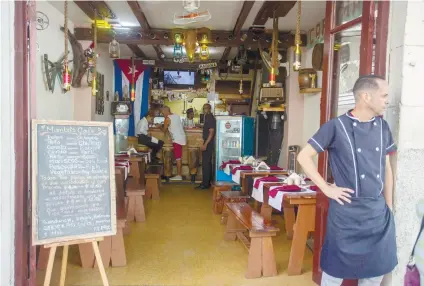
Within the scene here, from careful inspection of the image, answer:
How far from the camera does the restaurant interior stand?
147 inches

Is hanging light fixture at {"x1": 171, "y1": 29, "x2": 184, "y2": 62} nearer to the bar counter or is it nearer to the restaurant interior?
the restaurant interior

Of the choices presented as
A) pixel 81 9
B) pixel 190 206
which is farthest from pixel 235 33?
pixel 190 206

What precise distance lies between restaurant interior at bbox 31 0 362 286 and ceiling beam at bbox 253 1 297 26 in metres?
0.03

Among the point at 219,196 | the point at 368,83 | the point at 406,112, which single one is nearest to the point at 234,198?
the point at 219,196

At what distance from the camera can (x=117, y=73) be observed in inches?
383

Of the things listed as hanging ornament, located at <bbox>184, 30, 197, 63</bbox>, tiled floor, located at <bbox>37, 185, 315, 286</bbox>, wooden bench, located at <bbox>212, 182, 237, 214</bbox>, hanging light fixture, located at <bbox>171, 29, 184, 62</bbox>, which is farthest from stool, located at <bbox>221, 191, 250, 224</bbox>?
hanging light fixture, located at <bbox>171, 29, 184, 62</bbox>

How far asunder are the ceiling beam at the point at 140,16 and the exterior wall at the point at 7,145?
9.29ft

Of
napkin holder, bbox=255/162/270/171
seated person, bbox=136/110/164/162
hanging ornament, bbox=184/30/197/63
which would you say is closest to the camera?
napkin holder, bbox=255/162/270/171

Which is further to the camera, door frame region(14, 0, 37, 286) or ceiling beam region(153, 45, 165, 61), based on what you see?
ceiling beam region(153, 45, 165, 61)

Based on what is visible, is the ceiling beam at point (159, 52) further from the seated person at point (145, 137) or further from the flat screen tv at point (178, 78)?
the seated person at point (145, 137)

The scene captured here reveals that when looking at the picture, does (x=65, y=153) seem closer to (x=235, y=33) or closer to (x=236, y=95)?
(x=235, y=33)

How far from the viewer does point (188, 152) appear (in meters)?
9.38

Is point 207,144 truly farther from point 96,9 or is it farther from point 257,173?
point 96,9

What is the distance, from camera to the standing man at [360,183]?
2318 millimetres
